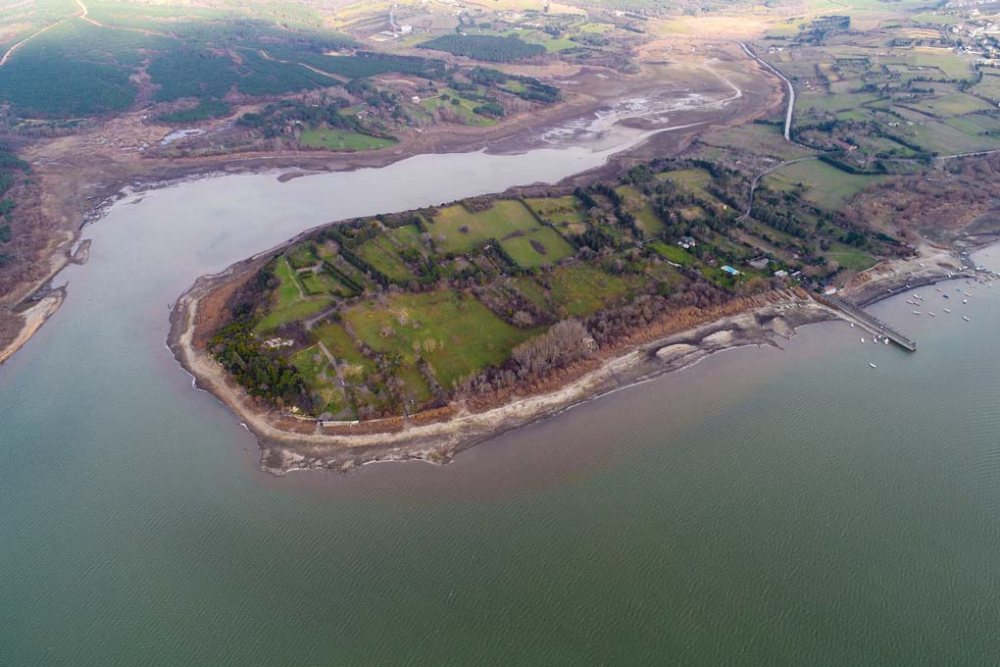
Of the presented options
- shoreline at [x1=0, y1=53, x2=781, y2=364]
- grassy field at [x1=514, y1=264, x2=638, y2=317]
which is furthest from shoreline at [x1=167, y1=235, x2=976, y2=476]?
shoreline at [x1=0, y1=53, x2=781, y2=364]

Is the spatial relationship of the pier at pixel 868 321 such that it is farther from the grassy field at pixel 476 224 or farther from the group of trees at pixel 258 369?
the group of trees at pixel 258 369

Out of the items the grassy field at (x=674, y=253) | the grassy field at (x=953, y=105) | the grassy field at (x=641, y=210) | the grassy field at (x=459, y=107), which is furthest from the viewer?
the grassy field at (x=459, y=107)

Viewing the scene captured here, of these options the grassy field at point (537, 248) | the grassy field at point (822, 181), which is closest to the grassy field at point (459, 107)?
the grassy field at point (537, 248)

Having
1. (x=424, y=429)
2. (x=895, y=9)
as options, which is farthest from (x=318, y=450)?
(x=895, y=9)

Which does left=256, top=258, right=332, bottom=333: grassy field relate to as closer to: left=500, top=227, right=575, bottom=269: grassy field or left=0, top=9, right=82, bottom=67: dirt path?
left=500, top=227, right=575, bottom=269: grassy field

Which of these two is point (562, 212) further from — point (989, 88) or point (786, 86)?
point (989, 88)

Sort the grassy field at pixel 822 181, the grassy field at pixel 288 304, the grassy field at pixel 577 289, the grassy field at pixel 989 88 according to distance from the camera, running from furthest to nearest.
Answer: the grassy field at pixel 989 88 < the grassy field at pixel 822 181 < the grassy field at pixel 577 289 < the grassy field at pixel 288 304
